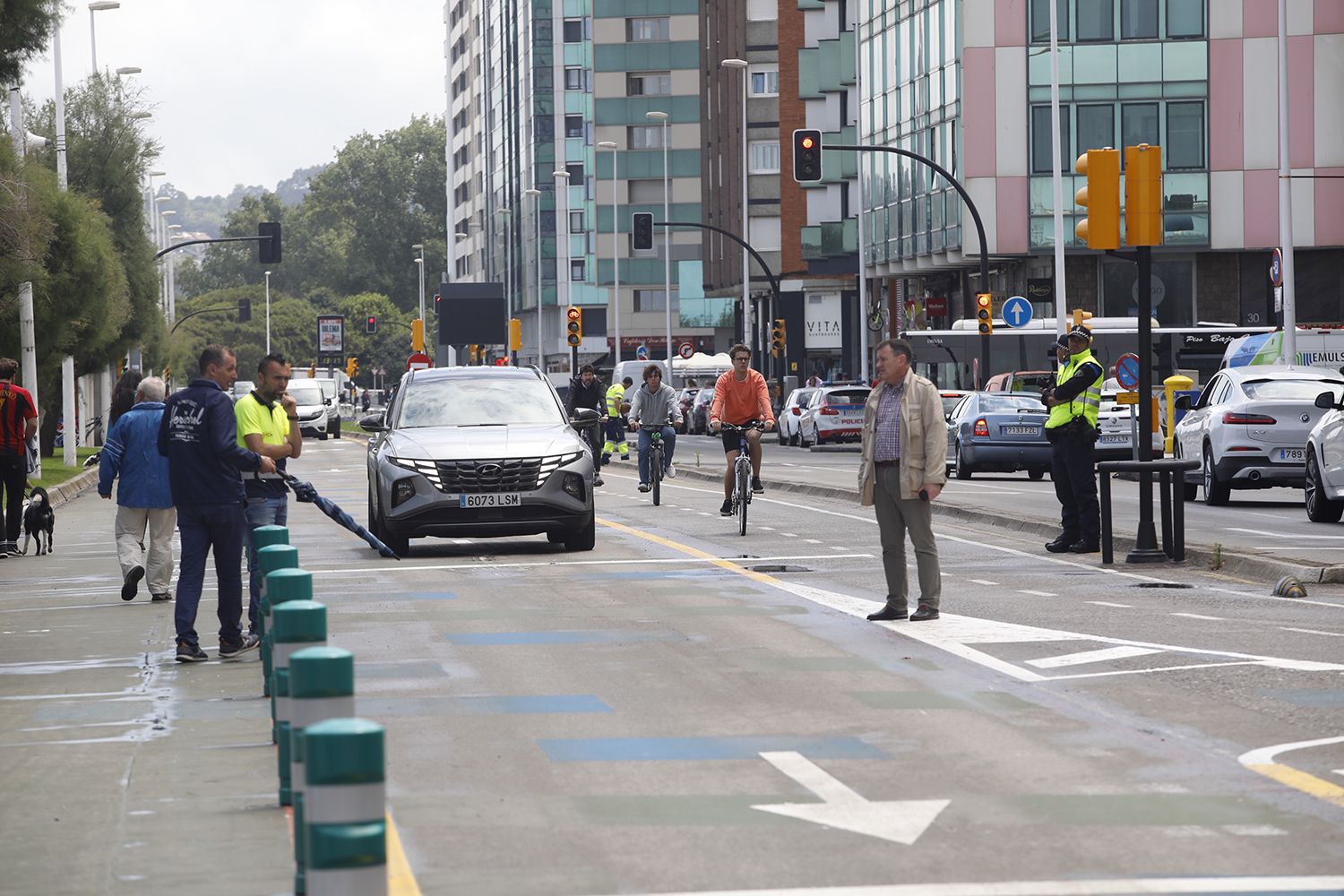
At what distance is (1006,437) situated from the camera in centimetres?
3538

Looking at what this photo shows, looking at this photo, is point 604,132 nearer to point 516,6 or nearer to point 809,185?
point 516,6

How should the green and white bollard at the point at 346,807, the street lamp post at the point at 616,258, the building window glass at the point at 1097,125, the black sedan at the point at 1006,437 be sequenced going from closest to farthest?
the green and white bollard at the point at 346,807
the black sedan at the point at 1006,437
the building window glass at the point at 1097,125
the street lamp post at the point at 616,258

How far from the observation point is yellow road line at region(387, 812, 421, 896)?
20.9 ft

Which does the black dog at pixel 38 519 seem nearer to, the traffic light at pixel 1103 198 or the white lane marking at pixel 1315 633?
the traffic light at pixel 1103 198

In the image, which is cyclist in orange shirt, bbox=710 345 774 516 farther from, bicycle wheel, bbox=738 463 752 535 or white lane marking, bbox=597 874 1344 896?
white lane marking, bbox=597 874 1344 896

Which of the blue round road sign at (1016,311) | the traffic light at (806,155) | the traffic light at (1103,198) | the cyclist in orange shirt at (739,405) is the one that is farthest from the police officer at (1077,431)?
the blue round road sign at (1016,311)

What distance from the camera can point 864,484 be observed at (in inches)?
549

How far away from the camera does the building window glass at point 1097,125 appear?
5469 centimetres

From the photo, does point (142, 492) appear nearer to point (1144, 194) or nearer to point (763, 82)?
point (1144, 194)

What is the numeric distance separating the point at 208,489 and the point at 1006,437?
24206 mm

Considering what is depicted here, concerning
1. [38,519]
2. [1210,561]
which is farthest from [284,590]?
[38,519]

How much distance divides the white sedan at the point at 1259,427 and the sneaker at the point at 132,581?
49.0 feet

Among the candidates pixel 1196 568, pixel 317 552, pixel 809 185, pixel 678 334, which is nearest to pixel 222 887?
pixel 1196 568

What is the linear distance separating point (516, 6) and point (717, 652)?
116110 mm
